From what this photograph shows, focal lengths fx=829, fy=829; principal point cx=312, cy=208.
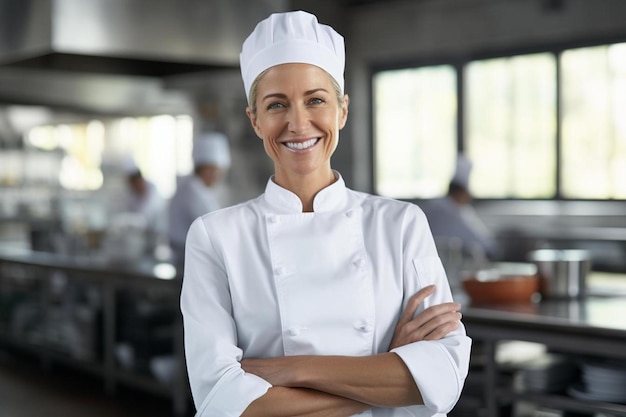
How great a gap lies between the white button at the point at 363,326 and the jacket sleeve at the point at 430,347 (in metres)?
0.06

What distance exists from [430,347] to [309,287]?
0.75 ft

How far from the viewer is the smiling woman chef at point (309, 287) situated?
4.49 feet

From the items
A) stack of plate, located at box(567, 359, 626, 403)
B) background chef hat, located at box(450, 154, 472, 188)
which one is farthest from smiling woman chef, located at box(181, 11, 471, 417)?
background chef hat, located at box(450, 154, 472, 188)

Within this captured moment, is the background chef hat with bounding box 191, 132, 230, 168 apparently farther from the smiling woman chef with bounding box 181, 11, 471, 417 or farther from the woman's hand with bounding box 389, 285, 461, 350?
the woman's hand with bounding box 389, 285, 461, 350

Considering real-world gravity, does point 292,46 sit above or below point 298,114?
above

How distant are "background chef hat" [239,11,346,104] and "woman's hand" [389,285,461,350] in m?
0.40

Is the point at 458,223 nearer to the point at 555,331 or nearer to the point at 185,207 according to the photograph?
the point at 185,207

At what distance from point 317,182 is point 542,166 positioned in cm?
488

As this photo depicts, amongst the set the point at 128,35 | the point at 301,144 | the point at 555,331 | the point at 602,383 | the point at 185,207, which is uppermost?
the point at 128,35

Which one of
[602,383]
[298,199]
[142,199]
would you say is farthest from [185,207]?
[298,199]

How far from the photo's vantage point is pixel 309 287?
1421 mm

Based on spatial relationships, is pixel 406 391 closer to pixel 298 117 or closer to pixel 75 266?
pixel 298 117

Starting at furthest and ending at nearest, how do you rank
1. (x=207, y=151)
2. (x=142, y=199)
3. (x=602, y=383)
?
(x=142, y=199)
(x=207, y=151)
(x=602, y=383)

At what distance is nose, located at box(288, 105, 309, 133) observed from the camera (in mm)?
1368
